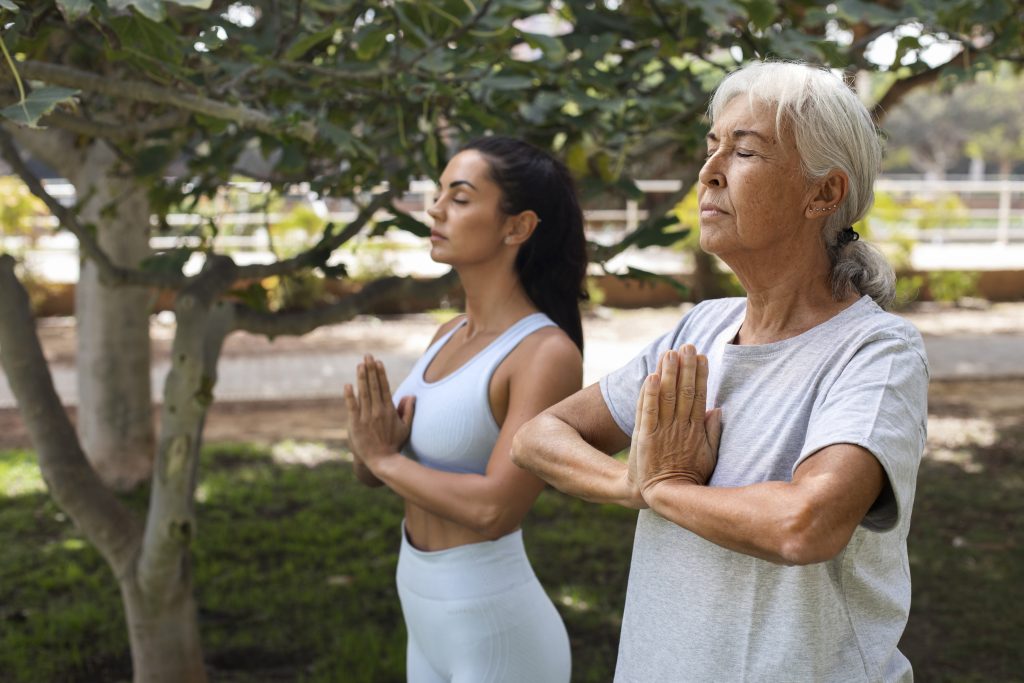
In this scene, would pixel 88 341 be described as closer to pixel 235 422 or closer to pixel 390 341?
pixel 235 422

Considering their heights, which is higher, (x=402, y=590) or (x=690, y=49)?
(x=690, y=49)

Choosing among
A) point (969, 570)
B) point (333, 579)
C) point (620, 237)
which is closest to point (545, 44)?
point (333, 579)

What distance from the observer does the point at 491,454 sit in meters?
2.31

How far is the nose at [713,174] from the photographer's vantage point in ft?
5.27

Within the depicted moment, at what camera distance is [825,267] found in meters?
1.65

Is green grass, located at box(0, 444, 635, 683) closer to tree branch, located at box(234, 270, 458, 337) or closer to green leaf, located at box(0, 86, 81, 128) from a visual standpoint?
tree branch, located at box(234, 270, 458, 337)

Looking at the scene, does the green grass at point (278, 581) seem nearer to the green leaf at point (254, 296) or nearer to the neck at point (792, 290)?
the green leaf at point (254, 296)

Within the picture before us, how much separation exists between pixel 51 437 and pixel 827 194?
2434 millimetres

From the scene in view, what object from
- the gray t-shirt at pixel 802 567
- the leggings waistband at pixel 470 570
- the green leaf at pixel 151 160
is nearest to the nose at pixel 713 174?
the gray t-shirt at pixel 802 567

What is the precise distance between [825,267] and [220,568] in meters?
4.07

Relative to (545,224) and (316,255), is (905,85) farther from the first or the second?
(545,224)

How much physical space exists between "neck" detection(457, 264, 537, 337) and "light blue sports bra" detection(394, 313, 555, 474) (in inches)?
1.6

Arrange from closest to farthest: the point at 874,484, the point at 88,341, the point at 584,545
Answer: the point at 874,484 → the point at 584,545 → the point at 88,341

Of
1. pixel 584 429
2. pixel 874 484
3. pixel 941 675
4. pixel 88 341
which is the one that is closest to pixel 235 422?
pixel 88 341
